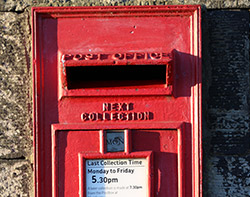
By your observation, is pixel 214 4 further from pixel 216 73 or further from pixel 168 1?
pixel 216 73

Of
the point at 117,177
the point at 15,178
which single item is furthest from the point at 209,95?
the point at 15,178

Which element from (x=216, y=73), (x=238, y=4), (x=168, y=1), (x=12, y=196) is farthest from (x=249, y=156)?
(x=12, y=196)

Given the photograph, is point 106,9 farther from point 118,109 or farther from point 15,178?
point 15,178

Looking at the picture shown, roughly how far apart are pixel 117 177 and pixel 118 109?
321 millimetres

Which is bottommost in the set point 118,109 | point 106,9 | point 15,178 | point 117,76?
point 15,178

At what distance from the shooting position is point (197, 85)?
1314 millimetres

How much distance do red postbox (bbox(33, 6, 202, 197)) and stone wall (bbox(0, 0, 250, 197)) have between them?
0.17m

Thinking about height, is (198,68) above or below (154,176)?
above

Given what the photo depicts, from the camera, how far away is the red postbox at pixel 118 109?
130 cm

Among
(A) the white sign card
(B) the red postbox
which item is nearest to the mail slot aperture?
(B) the red postbox

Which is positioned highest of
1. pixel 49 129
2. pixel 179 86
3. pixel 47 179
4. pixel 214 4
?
pixel 214 4

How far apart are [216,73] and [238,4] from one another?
0.39 m

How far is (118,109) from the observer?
1321 millimetres

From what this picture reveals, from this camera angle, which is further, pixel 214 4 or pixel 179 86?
pixel 214 4
